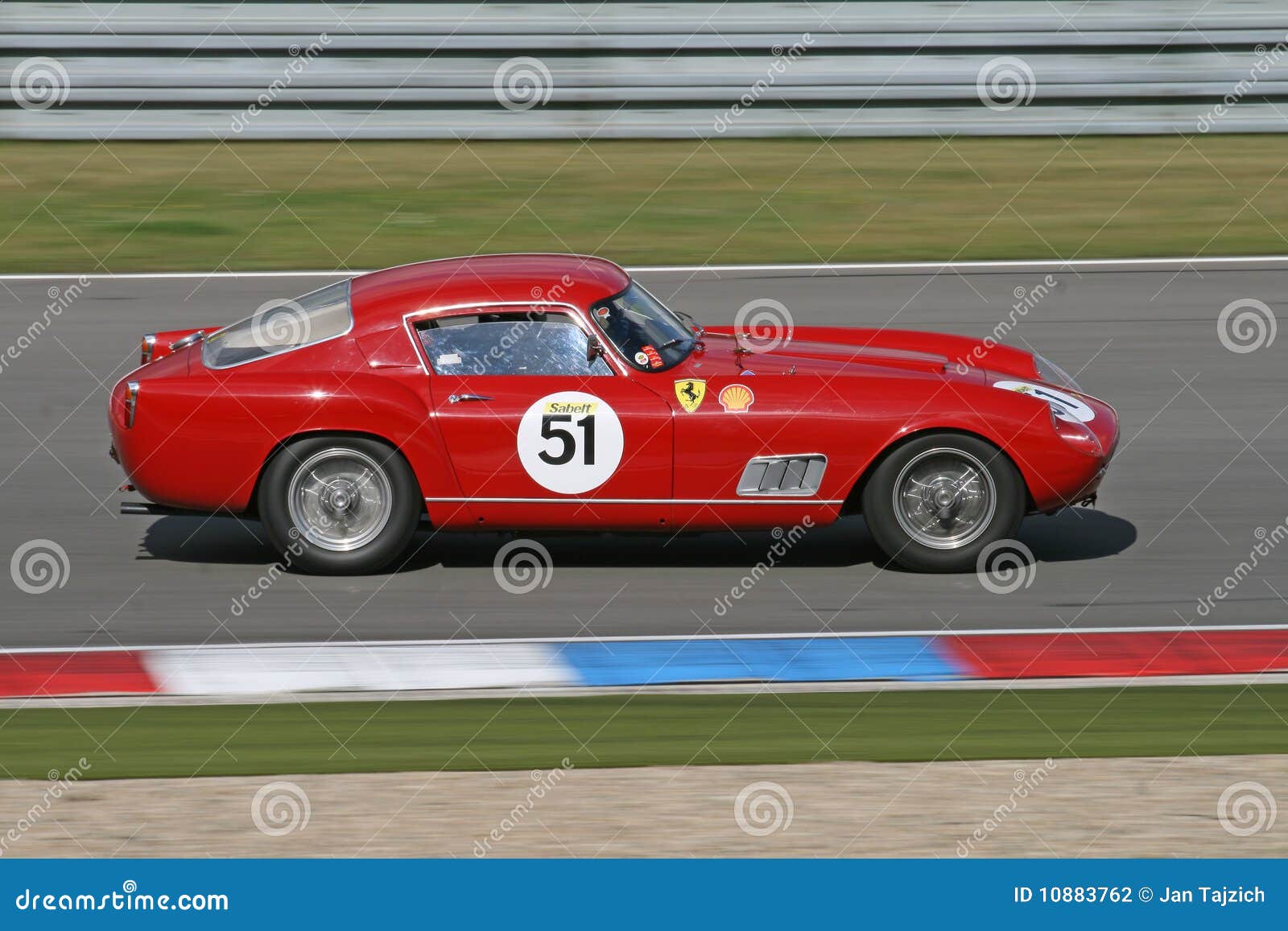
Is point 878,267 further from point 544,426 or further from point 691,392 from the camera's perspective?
point 544,426

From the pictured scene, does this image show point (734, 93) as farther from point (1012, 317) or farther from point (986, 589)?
point (986, 589)

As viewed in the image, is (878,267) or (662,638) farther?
(878,267)

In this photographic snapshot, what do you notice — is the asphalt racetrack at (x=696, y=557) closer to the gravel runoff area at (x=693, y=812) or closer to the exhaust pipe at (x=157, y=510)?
the exhaust pipe at (x=157, y=510)

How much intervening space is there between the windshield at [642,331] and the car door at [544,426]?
0.38ft

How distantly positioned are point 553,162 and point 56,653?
10.2m

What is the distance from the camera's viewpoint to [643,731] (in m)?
6.50

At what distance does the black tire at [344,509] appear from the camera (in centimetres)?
792

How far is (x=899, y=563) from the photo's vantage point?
26.7 feet

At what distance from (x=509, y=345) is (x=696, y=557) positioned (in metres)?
1.46

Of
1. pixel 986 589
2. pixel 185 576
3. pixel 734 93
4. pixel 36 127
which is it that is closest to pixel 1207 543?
pixel 986 589

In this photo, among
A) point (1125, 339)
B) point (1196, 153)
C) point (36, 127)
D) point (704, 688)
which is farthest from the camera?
point (1196, 153)

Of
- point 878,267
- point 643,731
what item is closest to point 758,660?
point 643,731

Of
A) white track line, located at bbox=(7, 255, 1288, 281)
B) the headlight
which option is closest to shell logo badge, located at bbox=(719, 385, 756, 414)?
the headlight

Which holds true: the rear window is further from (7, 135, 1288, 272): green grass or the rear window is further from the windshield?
(7, 135, 1288, 272): green grass
